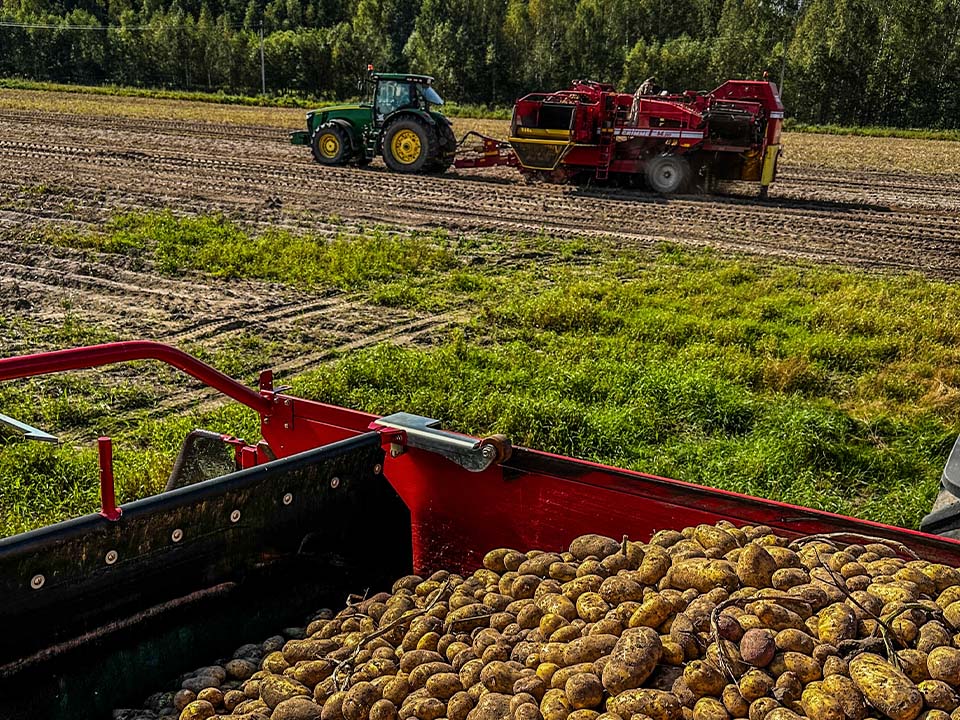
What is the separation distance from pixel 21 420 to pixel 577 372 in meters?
3.51

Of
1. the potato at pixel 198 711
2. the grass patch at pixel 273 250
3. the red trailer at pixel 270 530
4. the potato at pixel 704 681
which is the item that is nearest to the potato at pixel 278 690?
the potato at pixel 198 711

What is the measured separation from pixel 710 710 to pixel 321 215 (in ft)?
37.6

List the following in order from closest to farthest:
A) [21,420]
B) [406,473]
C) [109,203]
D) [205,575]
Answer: [205,575] → [406,473] → [21,420] → [109,203]

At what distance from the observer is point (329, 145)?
60.0ft

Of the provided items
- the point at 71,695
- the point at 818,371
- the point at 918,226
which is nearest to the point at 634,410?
the point at 818,371

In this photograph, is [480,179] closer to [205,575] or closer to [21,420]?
[21,420]

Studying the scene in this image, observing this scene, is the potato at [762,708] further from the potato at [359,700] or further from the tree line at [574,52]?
the tree line at [574,52]

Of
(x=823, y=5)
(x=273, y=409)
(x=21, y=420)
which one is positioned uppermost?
(x=823, y=5)

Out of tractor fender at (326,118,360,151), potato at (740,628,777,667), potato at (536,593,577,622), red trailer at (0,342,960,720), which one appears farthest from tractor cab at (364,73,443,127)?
potato at (740,628,777,667)

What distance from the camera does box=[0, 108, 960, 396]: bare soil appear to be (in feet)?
27.1

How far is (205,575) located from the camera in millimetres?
3150

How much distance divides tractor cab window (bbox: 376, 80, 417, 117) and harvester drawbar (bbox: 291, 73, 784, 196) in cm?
2

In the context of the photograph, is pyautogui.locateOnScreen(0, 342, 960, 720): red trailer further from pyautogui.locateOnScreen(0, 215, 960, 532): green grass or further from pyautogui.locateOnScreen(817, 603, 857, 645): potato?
pyautogui.locateOnScreen(0, 215, 960, 532): green grass

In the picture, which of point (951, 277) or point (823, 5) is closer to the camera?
point (951, 277)
